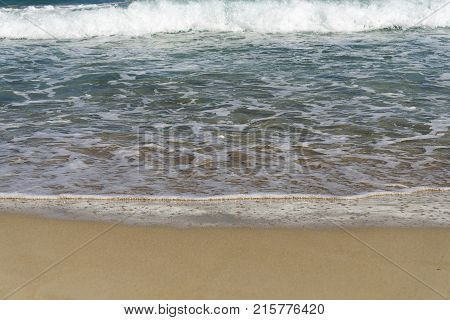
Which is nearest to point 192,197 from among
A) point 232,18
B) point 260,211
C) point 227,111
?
point 260,211

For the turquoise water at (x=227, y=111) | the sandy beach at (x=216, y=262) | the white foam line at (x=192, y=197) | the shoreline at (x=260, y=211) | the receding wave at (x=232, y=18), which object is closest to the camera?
the sandy beach at (x=216, y=262)

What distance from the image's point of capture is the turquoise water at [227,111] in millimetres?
4480

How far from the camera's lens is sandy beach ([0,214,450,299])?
281cm

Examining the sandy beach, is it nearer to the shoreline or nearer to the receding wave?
the shoreline

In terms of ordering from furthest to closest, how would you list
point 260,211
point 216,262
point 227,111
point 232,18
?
→ point 232,18 < point 227,111 < point 260,211 < point 216,262

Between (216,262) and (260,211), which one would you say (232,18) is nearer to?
(260,211)

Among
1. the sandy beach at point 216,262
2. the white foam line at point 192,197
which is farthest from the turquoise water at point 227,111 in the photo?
the sandy beach at point 216,262

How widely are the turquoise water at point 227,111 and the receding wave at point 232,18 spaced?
0.68 ft

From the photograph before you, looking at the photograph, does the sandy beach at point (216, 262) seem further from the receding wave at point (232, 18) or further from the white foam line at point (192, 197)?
the receding wave at point (232, 18)

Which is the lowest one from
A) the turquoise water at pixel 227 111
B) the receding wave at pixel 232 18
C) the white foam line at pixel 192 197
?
the white foam line at pixel 192 197

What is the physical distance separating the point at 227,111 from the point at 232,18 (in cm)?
805

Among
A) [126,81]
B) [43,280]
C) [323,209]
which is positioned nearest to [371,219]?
[323,209]

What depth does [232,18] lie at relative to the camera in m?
14.0

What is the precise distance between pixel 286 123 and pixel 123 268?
3.24 m
